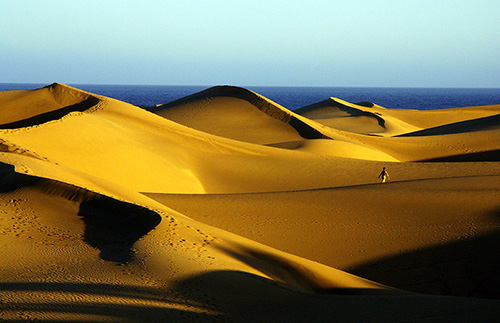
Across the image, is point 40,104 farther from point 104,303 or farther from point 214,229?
point 104,303

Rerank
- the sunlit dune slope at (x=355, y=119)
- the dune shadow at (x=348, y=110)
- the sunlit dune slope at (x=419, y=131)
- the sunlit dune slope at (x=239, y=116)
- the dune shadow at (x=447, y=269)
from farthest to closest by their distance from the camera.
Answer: the dune shadow at (x=348, y=110) < the sunlit dune slope at (x=355, y=119) < the sunlit dune slope at (x=239, y=116) < the sunlit dune slope at (x=419, y=131) < the dune shadow at (x=447, y=269)

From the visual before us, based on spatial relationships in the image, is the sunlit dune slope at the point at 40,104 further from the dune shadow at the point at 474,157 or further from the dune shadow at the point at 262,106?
the dune shadow at the point at 474,157

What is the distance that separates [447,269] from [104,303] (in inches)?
254

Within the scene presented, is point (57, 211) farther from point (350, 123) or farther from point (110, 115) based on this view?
point (350, 123)

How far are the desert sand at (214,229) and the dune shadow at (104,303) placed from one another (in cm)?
2

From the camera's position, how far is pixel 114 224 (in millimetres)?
8031

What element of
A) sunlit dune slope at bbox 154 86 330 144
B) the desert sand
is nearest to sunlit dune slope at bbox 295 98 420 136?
sunlit dune slope at bbox 154 86 330 144

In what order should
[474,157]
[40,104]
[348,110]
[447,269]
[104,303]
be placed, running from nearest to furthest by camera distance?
1. [104,303]
2. [447,269]
3. [40,104]
4. [474,157]
5. [348,110]

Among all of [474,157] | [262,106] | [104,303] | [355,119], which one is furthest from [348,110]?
[104,303]

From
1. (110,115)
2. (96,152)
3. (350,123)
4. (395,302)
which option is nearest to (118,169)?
(96,152)

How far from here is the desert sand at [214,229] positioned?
5.82 metres

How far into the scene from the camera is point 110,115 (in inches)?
795

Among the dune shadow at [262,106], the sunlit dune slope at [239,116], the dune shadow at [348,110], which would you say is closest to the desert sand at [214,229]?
the sunlit dune slope at [239,116]

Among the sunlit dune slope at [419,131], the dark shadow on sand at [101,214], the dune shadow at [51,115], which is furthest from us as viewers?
the sunlit dune slope at [419,131]
